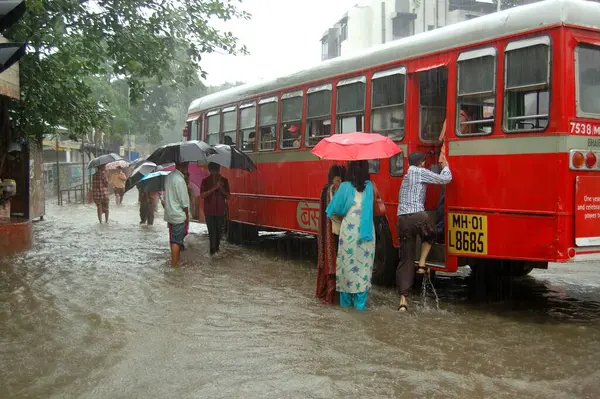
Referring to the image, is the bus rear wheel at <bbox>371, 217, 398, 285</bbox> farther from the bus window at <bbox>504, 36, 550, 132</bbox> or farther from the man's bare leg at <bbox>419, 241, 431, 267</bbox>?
the bus window at <bbox>504, 36, 550, 132</bbox>

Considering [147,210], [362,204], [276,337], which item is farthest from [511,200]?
[147,210]

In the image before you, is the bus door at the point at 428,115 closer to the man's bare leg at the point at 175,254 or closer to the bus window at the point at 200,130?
the man's bare leg at the point at 175,254

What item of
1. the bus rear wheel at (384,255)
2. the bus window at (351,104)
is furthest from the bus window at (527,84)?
the bus window at (351,104)

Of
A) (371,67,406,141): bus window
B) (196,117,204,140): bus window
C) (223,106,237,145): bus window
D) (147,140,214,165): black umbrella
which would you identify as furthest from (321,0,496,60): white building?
(371,67,406,141): bus window

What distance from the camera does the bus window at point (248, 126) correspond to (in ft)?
38.3

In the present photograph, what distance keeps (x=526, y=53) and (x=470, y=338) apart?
279 cm

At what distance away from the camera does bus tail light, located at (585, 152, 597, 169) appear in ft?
19.5

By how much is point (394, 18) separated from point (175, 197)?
30096 mm

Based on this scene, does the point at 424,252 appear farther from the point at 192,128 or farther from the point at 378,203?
the point at 192,128

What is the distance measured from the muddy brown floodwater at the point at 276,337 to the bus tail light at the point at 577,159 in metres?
1.57

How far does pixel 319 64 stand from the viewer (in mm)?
9625

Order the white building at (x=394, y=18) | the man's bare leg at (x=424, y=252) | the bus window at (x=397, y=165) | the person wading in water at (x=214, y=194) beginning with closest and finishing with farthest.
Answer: the man's bare leg at (x=424, y=252) → the bus window at (x=397, y=165) → the person wading in water at (x=214, y=194) → the white building at (x=394, y=18)

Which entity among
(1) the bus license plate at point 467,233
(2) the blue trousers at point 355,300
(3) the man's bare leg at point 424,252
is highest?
(1) the bus license plate at point 467,233

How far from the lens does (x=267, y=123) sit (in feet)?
36.5
